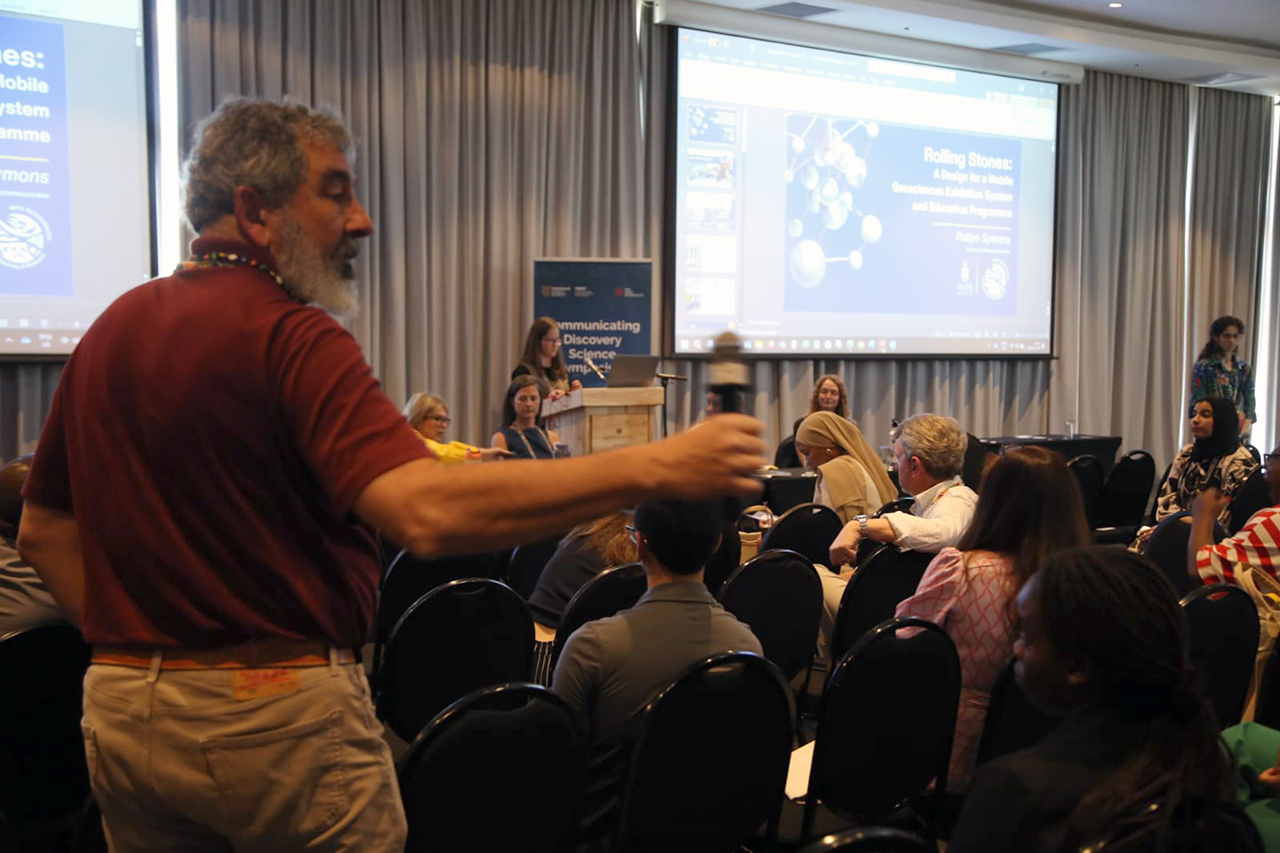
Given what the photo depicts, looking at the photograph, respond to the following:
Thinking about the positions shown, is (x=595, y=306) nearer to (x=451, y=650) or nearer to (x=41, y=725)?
(x=451, y=650)

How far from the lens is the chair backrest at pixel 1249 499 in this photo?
16.0ft

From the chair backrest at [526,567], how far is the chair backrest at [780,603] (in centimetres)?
103

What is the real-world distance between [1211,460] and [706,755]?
15.3ft

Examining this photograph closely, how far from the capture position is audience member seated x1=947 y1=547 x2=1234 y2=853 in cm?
122

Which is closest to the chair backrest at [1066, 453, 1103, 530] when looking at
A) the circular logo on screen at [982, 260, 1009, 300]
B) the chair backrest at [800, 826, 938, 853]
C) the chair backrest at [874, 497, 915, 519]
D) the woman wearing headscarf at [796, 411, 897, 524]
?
the woman wearing headscarf at [796, 411, 897, 524]

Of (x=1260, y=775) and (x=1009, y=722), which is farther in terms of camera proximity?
(x=1009, y=722)

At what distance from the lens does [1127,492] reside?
6.82 m

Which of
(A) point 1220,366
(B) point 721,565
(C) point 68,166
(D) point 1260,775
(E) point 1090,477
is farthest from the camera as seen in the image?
(A) point 1220,366

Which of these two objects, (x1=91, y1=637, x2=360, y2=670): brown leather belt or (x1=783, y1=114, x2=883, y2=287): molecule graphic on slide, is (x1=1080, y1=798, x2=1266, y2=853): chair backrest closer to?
(x1=91, y1=637, x2=360, y2=670): brown leather belt

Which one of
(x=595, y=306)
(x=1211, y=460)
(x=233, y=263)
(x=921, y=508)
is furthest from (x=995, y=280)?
(x=233, y=263)

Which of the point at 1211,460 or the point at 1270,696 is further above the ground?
the point at 1211,460

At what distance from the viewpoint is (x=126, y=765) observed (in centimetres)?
122

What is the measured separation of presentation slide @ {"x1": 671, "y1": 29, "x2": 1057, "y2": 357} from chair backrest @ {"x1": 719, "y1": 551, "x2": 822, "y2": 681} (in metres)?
4.70

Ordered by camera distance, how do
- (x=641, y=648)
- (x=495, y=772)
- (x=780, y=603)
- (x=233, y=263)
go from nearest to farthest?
(x=233, y=263)
(x=495, y=772)
(x=641, y=648)
(x=780, y=603)
